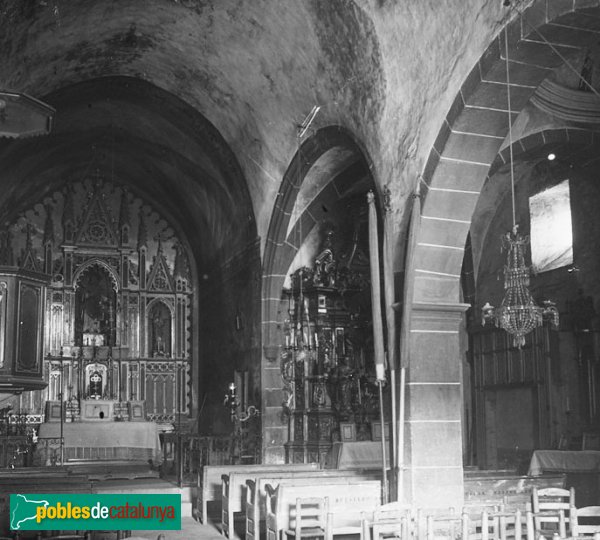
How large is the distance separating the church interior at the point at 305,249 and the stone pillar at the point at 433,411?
0.09ft

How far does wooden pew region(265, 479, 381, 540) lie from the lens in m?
8.05

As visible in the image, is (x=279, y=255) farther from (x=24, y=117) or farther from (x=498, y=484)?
(x=24, y=117)

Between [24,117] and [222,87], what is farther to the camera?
[222,87]

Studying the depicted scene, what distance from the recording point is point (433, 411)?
8.98 meters

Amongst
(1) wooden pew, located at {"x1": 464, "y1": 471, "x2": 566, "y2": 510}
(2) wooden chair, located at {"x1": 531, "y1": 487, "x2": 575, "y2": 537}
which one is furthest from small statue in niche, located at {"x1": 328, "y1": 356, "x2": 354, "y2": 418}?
(2) wooden chair, located at {"x1": 531, "y1": 487, "x2": 575, "y2": 537}

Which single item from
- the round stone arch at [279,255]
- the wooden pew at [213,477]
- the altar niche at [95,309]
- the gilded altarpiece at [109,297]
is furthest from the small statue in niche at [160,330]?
the wooden pew at [213,477]

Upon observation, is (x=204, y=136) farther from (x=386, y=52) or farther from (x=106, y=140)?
(x=386, y=52)

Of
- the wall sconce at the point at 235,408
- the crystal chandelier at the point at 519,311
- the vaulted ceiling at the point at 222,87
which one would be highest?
the vaulted ceiling at the point at 222,87

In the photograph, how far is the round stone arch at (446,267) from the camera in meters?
8.43

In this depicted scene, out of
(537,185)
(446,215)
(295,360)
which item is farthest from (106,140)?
→ (446,215)

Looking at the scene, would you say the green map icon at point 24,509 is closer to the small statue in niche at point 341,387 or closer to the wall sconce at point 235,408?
the small statue in niche at point 341,387

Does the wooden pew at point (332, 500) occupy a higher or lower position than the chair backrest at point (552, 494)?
lower

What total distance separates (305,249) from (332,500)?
7563mm

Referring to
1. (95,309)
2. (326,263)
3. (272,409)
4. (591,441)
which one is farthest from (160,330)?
(591,441)
